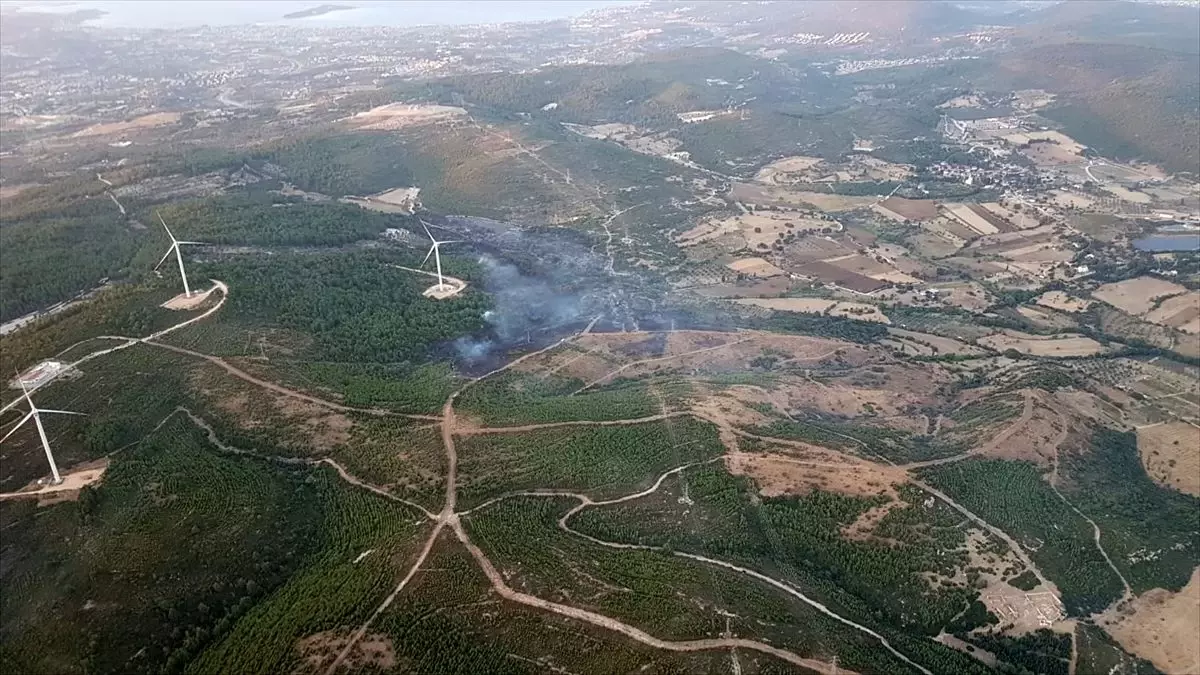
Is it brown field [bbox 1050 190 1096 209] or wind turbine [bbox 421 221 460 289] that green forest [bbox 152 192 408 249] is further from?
brown field [bbox 1050 190 1096 209]

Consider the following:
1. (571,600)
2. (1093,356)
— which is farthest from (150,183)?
(1093,356)

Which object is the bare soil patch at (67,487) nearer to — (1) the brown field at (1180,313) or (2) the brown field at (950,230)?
(1) the brown field at (1180,313)

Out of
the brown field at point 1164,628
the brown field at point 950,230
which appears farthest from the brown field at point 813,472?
the brown field at point 950,230

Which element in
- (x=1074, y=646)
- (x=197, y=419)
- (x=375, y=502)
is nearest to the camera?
(x=1074, y=646)

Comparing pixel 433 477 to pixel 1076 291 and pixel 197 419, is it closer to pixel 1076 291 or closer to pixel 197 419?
pixel 197 419

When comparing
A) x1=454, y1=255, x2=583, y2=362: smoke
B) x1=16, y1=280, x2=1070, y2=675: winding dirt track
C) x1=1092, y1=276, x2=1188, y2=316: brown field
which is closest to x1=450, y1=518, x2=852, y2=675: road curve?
x1=16, y1=280, x2=1070, y2=675: winding dirt track

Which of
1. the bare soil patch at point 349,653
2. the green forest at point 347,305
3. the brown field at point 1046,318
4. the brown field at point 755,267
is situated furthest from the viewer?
the brown field at point 755,267
